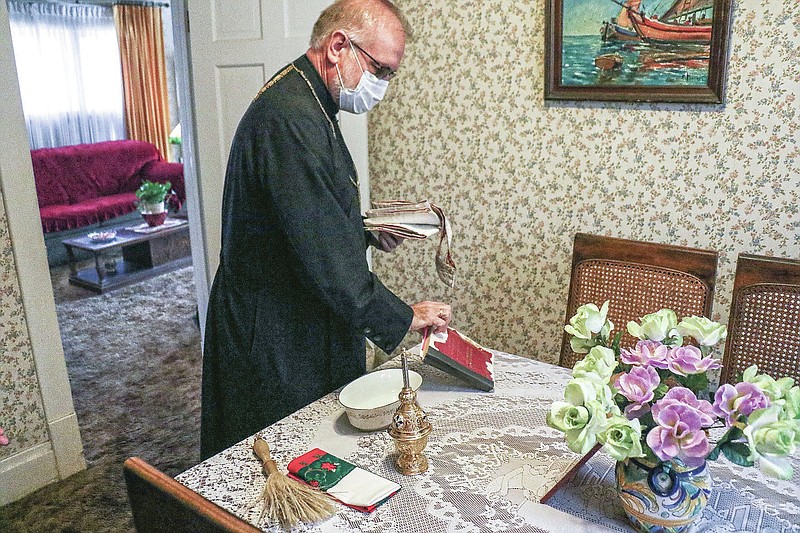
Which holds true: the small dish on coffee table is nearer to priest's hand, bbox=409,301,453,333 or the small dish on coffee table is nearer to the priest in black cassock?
the priest in black cassock

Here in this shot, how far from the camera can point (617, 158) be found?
2461mm

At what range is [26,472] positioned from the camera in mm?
2480

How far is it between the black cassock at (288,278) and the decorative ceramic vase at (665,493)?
615 mm

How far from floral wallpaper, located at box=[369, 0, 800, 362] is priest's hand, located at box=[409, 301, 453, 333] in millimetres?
1214

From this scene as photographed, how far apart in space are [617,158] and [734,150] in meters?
0.38

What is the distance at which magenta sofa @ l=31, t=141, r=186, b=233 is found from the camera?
5773 millimetres

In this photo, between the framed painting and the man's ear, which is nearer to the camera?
the man's ear

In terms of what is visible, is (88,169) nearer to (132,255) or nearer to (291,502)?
(132,255)

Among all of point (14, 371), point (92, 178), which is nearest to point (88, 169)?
point (92, 178)

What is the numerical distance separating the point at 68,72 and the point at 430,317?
6921mm

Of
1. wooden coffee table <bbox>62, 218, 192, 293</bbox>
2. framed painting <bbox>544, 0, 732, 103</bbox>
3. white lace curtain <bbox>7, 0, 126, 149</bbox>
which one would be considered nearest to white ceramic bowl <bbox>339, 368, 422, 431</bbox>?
framed painting <bbox>544, 0, 732, 103</bbox>

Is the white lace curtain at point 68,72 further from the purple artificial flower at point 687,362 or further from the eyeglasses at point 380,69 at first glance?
the purple artificial flower at point 687,362

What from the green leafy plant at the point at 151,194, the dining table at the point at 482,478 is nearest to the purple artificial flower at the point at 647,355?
the dining table at the point at 482,478

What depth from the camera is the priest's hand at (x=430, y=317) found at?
1528 millimetres
